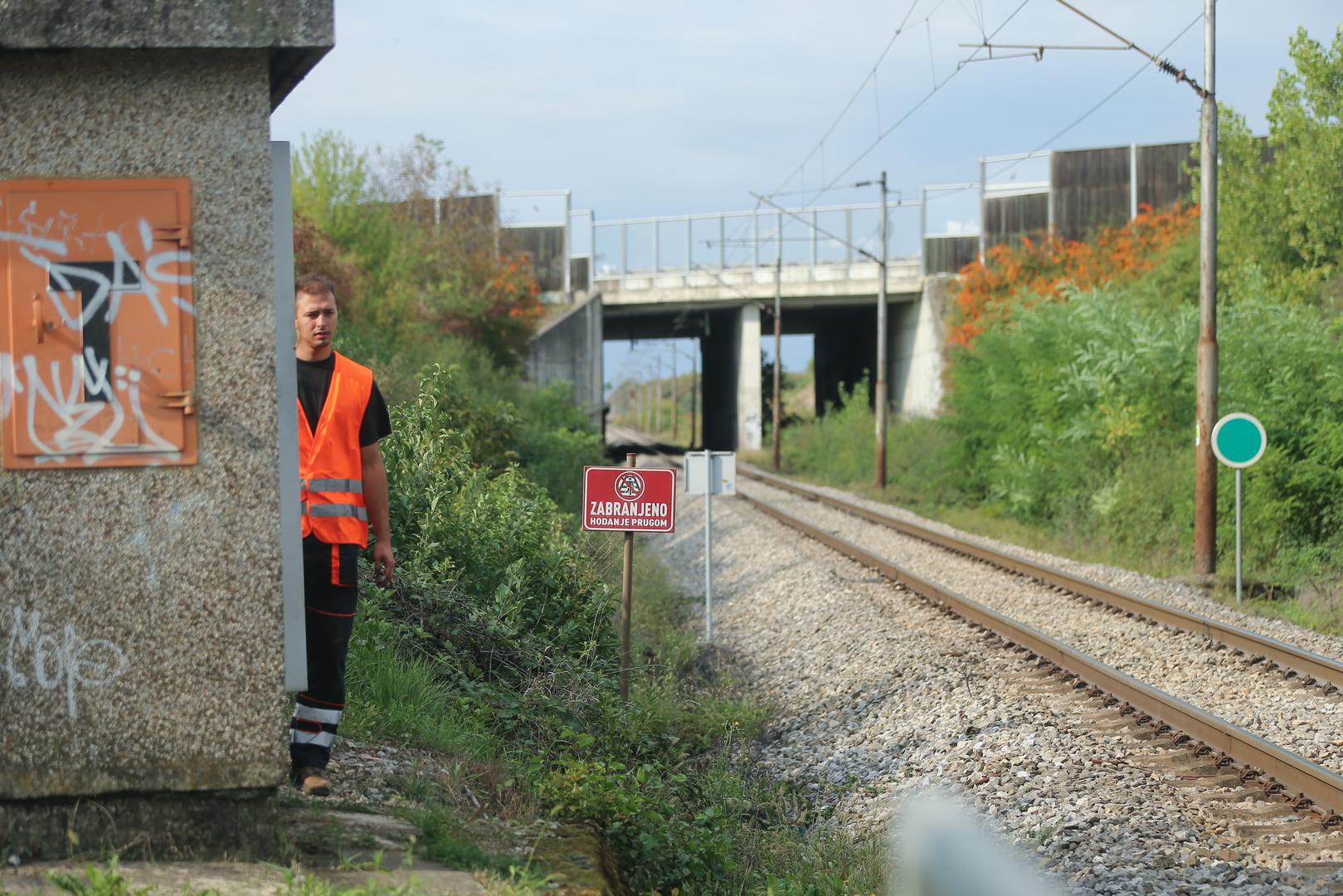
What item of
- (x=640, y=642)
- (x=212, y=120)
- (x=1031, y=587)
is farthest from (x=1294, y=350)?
(x=212, y=120)

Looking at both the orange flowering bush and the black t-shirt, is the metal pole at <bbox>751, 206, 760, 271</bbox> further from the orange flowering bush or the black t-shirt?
the black t-shirt

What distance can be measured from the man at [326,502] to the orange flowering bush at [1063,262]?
98.0 ft

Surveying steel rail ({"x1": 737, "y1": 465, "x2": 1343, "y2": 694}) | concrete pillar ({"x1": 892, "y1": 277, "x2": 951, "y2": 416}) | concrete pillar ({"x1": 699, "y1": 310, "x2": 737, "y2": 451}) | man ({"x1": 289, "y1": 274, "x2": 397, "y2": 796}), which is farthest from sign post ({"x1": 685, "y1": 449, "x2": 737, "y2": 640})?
concrete pillar ({"x1": 699, "y1": 310, "x2": 737, "y2": 451})

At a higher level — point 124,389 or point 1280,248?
point 1280,248

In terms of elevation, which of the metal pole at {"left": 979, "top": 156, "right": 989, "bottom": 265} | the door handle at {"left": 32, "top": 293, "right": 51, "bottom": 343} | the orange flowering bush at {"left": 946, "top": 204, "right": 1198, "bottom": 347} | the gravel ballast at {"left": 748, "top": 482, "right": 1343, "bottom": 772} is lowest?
the gravel ballast at {"left": 748, "top": 482, "right": 1343, "bottom": 772}

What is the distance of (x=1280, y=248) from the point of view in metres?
29.1

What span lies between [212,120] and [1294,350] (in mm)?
17040

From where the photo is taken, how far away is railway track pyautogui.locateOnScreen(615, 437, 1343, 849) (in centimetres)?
682

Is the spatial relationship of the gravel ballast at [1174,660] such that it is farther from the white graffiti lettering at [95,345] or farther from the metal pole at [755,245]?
the metal pole at [755,245]

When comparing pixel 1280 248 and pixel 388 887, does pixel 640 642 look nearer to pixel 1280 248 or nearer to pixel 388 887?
pixel 388 887

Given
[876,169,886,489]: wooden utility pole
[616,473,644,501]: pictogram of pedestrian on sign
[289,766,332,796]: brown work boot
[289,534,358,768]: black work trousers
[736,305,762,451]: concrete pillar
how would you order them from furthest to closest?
[736,305,762,451]: concrete pillar
[876,169,886,489]: wooden utility pole
[616,473,644,501]: pictogram of pedestrian on sign
[289,534,358,768]: black work trousers
[289,766,332,796]: brown work boot

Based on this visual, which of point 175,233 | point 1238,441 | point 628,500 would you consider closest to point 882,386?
point 1238,441

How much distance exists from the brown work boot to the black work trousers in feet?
A: 0.08

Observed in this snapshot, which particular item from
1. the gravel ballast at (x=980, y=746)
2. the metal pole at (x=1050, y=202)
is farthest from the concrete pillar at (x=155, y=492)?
the metal pole at (x=1050, y=202)
